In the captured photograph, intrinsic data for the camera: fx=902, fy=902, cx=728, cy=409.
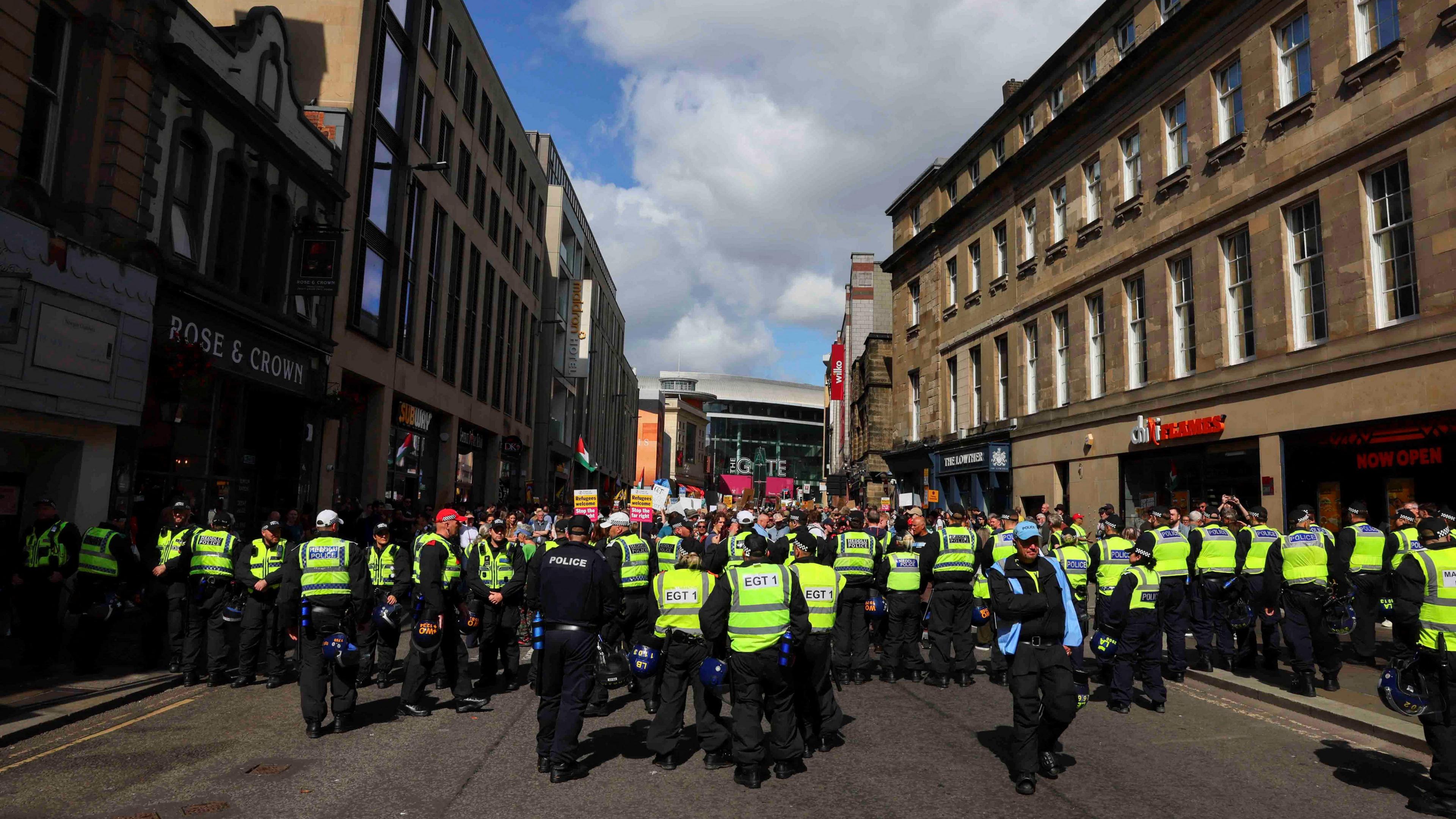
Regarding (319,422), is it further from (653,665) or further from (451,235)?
(653,665)

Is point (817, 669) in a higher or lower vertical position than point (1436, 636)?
lower

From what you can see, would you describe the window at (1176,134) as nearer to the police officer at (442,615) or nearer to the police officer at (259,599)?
the police officer at (442,615)

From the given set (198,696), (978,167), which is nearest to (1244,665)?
(198,696)

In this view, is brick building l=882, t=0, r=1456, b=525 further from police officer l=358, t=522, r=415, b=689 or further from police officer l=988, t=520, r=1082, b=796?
police officer l=358, t=522, r=415, b=689

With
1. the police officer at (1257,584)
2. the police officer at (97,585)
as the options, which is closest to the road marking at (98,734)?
the police officer at (97,585)

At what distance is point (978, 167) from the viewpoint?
3192cm

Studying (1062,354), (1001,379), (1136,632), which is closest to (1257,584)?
(1136,632)

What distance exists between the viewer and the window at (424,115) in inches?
999

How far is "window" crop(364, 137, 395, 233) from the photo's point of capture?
22203mm

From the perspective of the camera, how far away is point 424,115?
25969mm

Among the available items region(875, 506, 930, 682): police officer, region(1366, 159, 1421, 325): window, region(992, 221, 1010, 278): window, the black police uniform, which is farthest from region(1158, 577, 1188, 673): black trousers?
region(992, 221, 1010, 278): window

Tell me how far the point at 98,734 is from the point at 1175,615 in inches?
400

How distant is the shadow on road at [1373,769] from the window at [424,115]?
24.8m

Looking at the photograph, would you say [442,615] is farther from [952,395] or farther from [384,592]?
[952,395]
